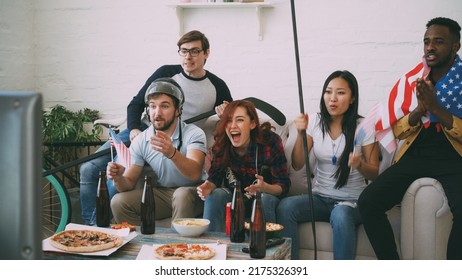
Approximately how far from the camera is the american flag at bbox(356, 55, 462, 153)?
90.0 inches

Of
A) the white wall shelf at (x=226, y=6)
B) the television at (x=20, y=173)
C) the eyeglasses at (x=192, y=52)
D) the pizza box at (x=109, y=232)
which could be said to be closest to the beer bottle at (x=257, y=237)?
the pizza box at (x=109, y=232)

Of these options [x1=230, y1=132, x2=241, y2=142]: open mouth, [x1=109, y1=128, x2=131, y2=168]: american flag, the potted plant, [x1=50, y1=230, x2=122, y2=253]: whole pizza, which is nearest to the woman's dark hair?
[x1=230, y1=132, x2=241, y2=142]: open mouth

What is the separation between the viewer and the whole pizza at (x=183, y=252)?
1.64 m

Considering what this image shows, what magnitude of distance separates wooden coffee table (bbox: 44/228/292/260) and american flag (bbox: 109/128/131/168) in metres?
0.60

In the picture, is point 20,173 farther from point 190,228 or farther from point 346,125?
point 346,125

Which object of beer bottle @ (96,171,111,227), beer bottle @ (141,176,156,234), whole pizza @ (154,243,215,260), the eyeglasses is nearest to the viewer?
whole pizza @ (154,243,215,260)

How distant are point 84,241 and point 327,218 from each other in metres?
1.14

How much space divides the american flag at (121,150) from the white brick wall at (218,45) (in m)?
1.21

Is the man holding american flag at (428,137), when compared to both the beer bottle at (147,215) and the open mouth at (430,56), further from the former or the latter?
the beer bottle at (147,215)

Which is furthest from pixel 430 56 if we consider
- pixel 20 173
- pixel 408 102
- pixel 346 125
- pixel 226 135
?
pixel 20 173

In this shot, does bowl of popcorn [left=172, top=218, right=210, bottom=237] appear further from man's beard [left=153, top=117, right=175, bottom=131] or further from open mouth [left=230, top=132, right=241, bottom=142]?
man's beard [left=153, top=117, right=175, bottom=131]

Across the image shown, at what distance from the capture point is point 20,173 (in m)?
0.63

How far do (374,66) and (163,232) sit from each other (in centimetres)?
202
